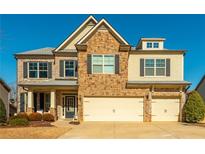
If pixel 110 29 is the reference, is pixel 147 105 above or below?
below

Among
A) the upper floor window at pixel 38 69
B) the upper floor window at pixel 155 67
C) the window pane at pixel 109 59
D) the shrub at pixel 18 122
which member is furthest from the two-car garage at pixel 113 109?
the upper floor window at pixel 38 69

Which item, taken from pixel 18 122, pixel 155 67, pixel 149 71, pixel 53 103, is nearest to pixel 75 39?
pixel 53 103

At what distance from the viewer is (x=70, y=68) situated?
95.2 feet

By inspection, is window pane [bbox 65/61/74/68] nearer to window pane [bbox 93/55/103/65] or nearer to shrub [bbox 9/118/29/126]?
window pane [bbox 93/55/103/65]

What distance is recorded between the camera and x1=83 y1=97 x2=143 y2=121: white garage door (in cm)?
2584

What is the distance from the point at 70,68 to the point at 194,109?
11.5 meters

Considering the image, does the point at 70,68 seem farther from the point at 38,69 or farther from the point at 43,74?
the point at 38,69

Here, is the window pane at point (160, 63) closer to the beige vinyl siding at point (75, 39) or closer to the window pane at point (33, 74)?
the beige vinyl siding at point (75, 39)

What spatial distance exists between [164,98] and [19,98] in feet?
44.7

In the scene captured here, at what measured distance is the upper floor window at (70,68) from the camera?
28.9 metres

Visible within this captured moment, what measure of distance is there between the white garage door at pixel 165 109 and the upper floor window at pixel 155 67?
2462 millimetres
